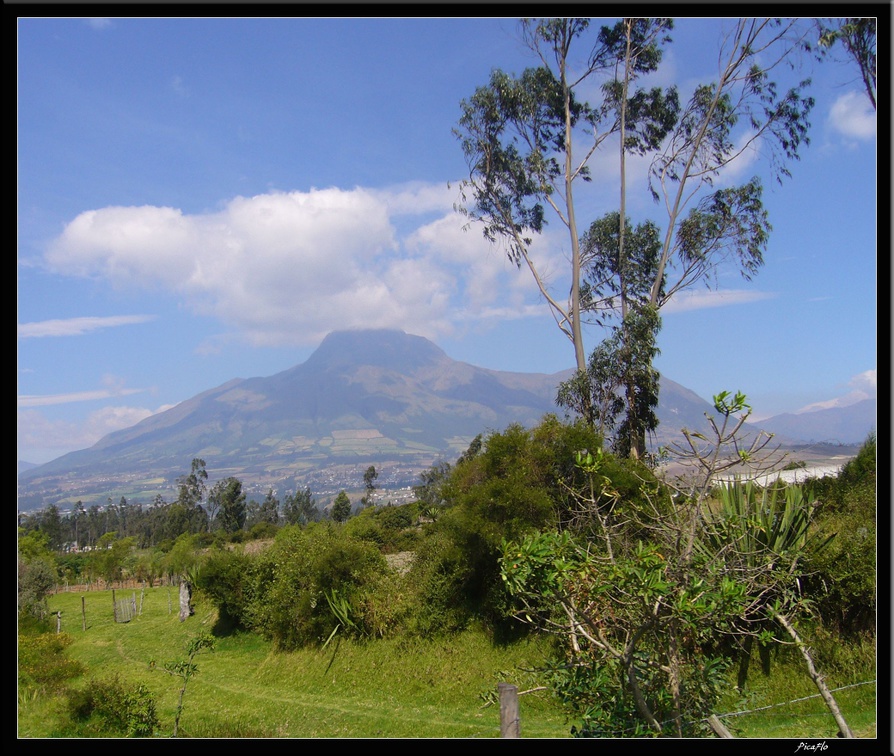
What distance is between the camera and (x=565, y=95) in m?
12.2

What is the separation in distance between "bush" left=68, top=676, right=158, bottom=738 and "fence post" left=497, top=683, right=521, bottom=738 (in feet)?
13.1

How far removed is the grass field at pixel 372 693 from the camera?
5.61 m

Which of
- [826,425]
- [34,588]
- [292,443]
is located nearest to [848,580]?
[826,425]

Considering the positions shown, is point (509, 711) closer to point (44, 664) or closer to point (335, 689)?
point (335, 689)

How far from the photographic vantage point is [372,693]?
25.1 ft

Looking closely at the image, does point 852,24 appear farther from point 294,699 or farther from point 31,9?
point 294,699

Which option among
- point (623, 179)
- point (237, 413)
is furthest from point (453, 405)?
point (623, 179)

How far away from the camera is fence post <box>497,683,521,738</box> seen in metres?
3.62

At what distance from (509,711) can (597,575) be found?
1133 millimetres

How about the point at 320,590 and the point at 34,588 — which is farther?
the point at 34,588

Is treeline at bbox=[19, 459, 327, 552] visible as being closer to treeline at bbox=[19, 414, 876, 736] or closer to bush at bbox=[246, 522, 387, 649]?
treeline at bbox=[19, 414, 876, 736]

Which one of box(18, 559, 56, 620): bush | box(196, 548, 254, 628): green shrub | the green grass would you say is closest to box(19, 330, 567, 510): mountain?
box(18, 559, 56, 620): bush

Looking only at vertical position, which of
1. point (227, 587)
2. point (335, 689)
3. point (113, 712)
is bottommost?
point (335, 689)
